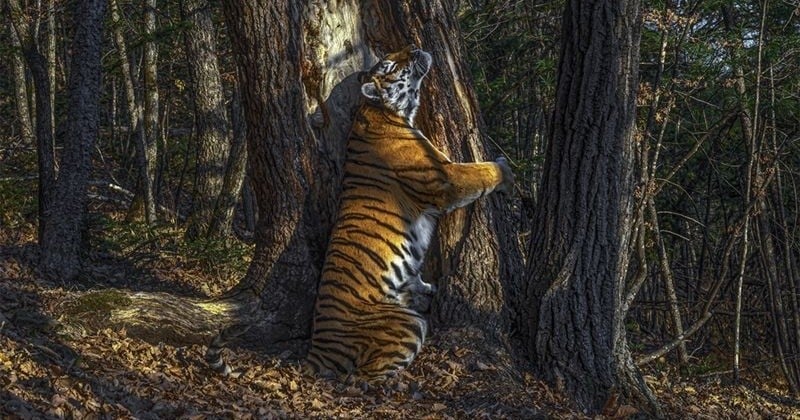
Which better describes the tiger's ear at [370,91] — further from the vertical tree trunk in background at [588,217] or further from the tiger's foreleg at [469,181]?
the vertical tree trunk in background at [588,217]

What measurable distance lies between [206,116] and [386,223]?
213 inches

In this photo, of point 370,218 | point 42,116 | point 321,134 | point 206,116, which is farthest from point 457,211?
point 206,116

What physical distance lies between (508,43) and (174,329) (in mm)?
7419

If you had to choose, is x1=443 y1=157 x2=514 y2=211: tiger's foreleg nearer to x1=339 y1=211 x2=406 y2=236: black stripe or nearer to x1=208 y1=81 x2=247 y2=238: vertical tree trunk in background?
→ x1=339 y1=211 x2=406 y2=236: black stripe

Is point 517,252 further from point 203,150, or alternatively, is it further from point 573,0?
point 203,150

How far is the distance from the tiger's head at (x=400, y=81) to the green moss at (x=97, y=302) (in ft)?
7.87

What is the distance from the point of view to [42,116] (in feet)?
27.9

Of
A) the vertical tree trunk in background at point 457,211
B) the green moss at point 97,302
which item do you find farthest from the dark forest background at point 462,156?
the green moss at point 97,302

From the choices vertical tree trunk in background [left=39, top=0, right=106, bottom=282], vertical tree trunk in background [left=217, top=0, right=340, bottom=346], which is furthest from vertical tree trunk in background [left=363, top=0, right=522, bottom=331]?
vertical tree trunk in background [left=39, top=0, right=106, bottom=282]

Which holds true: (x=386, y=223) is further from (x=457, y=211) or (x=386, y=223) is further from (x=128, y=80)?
(x=128, y=80)

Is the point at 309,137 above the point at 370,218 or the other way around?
above

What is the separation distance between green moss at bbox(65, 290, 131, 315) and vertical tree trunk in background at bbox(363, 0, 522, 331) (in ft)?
7.63

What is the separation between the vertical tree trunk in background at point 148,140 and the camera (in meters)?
11.8

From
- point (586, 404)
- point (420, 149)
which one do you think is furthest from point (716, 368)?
point (420, 149)
